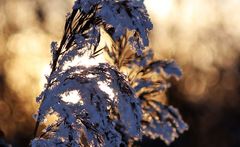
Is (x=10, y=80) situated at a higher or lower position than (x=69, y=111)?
higher

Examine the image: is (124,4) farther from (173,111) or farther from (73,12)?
(173,111)

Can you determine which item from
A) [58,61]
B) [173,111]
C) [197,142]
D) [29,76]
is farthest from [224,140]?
[58,61]

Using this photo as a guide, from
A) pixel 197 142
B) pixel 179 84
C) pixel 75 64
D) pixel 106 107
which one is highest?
pixel 179 84

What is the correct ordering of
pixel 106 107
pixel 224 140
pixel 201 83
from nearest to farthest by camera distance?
pixel 106 107, pixel 224 140, pixel 201 83

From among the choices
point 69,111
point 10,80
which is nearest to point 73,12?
point 69,111

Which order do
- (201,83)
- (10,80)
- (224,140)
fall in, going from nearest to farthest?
(10,80) < (224,140) < (201,83)

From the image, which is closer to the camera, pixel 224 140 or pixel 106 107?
pixel 106 107

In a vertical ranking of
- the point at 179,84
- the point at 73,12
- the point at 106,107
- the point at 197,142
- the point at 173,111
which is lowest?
the point at 106,107

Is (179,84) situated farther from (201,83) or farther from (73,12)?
(73,12)

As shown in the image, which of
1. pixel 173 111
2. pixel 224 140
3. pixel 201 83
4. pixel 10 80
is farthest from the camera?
pixel 201 83
